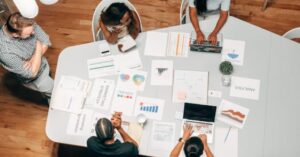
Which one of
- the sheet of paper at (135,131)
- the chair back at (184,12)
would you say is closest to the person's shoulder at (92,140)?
the sheet of paper at (135,131)

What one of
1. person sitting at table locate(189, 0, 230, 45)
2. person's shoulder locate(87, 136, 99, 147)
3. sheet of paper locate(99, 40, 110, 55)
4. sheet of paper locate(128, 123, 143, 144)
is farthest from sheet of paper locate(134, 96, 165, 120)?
person sitting at table locate(189, 0, 230, 45)

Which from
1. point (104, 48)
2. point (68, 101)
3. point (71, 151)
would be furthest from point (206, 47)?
point (71, 151)

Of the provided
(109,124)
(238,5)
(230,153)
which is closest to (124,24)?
(109,124)

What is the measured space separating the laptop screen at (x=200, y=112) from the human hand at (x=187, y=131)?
73mm

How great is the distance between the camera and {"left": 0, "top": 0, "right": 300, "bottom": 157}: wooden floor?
13.2 feet

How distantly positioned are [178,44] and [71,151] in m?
1.60

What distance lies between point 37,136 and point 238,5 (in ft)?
9.47

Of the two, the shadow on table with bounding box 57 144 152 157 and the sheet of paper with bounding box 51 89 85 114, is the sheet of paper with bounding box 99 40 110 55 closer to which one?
the sheet of paper with bounding box 51 89 85 114

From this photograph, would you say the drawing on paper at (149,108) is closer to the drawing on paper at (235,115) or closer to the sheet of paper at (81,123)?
the sheet of paper at (81,123)

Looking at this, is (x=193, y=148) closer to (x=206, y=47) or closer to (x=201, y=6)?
(x=206, y=47)

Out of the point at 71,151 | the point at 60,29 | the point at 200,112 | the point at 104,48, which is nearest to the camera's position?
the point at 200,112

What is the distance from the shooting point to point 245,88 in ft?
10.5

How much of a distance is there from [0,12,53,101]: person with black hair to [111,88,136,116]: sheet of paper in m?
0.76

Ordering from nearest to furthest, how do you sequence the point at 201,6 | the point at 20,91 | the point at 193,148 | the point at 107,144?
the point at 193,148 → the point at 107,144 → the point at 201,6 → the point at 20,91
